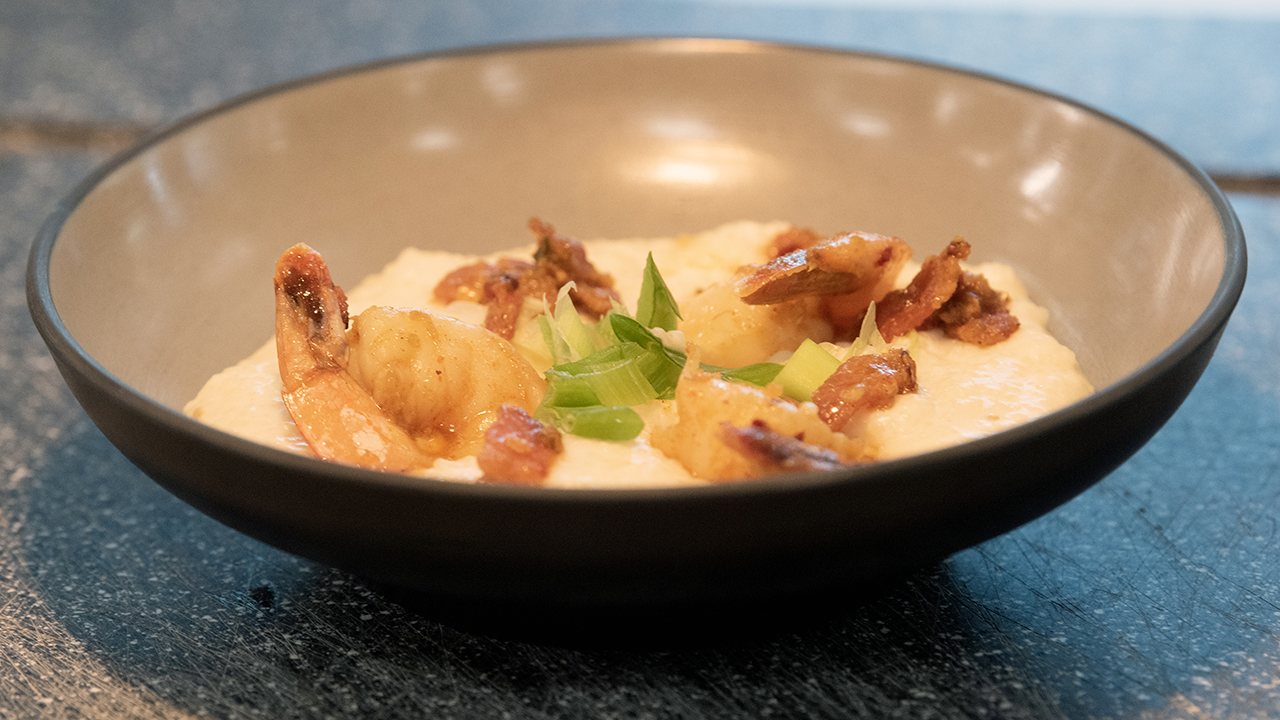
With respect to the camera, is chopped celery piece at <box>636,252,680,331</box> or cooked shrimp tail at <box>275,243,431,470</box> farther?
chopped celery piece at <box>636,252,680,331</box>

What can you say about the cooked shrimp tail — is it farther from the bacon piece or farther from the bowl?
the bacon piece

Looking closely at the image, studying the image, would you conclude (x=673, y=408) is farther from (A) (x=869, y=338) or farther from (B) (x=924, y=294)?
(B) (x=924, y=294)

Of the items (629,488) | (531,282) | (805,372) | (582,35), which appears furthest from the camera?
(582,35)

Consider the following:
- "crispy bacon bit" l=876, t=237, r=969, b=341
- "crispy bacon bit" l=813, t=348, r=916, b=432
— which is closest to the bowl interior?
"crispy bacon bit" l=876, t=237, r=969, b=341

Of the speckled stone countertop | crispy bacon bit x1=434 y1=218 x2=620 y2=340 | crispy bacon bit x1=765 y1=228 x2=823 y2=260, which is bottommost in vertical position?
the speckled stone countertop

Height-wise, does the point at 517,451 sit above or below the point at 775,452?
below

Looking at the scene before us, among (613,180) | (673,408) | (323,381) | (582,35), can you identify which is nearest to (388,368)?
(323,381)

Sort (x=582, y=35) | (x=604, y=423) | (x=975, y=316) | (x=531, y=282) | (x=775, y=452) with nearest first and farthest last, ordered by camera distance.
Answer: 1. (x=775, y=452)
2. (x=604, y=423)
3. (x=975, y=316)
4. (x=531, y=282)
5. (x=582, y=35)

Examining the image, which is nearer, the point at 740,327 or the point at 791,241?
the point at 740,327
